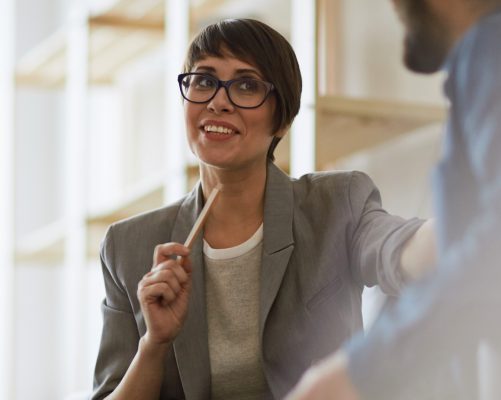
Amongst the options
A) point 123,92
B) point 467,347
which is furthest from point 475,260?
point 123,92

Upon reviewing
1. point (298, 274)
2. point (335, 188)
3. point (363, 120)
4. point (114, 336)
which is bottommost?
point (114, 336)

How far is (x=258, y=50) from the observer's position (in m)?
1.20

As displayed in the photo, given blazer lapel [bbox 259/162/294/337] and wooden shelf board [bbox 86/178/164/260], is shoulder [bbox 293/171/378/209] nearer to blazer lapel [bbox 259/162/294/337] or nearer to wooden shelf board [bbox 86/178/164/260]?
blazer lapel [bbox 259/162/294/337]

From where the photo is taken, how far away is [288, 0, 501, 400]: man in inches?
24.7

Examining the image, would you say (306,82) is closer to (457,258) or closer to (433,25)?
(433,25)

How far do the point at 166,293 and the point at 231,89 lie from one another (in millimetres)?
272

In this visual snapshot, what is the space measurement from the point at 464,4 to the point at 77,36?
2.70m

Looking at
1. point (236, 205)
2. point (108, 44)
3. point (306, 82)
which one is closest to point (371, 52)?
point (306, 82)

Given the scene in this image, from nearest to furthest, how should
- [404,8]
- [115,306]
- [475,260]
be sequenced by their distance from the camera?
1. [475,260]
2. [404,8]
3. [115,306]

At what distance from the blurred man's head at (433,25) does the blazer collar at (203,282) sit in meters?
0.49

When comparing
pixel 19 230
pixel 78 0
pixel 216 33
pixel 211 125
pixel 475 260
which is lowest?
pixel 19 230

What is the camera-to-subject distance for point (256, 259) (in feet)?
4.18

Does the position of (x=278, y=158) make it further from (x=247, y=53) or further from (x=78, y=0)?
(x=78, y=0)

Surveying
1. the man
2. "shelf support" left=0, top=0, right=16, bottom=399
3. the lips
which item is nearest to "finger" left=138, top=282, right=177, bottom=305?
the lips
